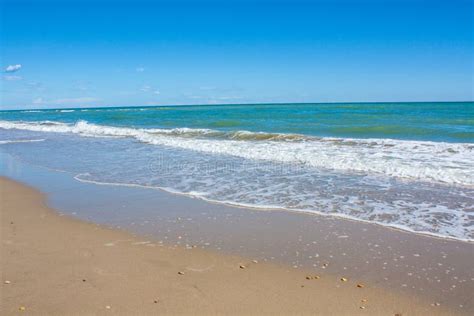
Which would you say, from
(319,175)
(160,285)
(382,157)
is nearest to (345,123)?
(382,157)

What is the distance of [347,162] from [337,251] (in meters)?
7.19

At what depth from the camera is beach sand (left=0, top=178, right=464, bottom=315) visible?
149 inches

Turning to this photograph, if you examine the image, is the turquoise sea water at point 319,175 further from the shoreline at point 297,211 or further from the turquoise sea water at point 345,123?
the turquoise sea water at point 345,123

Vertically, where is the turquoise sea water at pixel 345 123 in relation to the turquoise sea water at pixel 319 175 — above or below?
above

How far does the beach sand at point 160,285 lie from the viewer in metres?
3.79

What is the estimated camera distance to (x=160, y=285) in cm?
429

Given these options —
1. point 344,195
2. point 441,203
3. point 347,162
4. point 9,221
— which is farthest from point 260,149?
point 9,221

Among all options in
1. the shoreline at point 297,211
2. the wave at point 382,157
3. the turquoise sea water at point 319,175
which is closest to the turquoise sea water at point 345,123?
the wave at point 382,157

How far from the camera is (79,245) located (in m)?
5.59

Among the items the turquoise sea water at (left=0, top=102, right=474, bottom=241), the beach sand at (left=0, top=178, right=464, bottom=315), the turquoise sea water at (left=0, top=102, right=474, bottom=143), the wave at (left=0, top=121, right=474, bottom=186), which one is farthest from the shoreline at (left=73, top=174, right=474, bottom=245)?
the turquoise sea water at (left=0, top=102, right=474, bottom=143)

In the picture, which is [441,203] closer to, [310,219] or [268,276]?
[310,219]

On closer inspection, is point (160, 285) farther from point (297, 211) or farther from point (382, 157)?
point (382, 157)

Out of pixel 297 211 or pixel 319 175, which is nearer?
pixel 297 211

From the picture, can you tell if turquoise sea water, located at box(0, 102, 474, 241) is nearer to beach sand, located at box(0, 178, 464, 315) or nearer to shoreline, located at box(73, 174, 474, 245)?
shoreline, located at box(73, 174, 474, 245)
